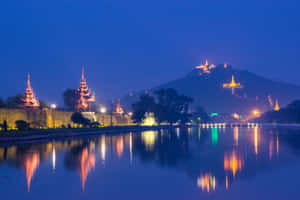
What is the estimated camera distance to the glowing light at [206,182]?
1124 centimetres

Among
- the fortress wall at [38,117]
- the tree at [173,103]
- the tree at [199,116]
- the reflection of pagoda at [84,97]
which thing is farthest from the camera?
the tree at [199,116]

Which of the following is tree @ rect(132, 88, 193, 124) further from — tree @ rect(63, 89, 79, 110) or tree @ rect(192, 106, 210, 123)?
tree @ rect(192, 106, 210, 123)

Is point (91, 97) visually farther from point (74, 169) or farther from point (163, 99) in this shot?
point (74, 169)

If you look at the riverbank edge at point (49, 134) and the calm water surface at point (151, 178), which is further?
the riverbank edge at point (49, 134)

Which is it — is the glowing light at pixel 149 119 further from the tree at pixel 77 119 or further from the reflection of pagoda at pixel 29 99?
the reflection of pagoda at pixel 29 99

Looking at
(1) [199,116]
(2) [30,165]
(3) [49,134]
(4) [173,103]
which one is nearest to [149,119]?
(4) [173,103]

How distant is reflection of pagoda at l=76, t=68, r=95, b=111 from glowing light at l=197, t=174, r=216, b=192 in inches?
2149

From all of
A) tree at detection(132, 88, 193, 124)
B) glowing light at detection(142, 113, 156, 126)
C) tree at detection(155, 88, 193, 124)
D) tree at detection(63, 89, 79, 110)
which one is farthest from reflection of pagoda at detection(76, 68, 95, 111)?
tree at detection(155, 88, 193, 124)

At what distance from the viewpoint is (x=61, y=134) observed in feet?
137

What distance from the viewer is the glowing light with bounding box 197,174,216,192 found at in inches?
442

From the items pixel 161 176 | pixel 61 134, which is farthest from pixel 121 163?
pixel 61 134

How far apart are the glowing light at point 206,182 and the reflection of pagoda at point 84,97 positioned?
179 feet

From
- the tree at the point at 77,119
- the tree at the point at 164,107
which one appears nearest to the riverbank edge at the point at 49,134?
the tree at the point at 77,119

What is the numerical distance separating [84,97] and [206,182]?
56.8 meters
